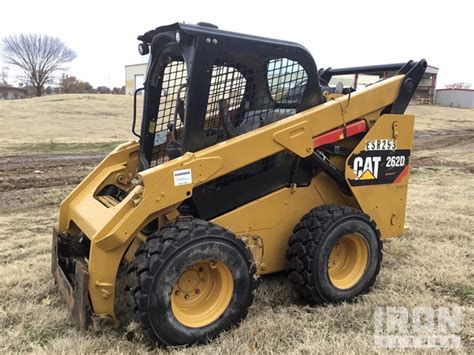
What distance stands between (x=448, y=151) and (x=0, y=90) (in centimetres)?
7693

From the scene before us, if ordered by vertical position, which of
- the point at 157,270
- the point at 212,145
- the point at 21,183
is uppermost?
the point at 212,145

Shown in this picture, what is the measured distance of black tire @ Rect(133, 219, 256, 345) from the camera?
9.55 ft

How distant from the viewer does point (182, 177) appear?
3150 mm

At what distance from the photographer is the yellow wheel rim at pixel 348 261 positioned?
12.6ft

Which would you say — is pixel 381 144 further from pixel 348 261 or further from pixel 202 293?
pixel 202 293

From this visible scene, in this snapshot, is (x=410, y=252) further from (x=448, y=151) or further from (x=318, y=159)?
(x=448, y=151)

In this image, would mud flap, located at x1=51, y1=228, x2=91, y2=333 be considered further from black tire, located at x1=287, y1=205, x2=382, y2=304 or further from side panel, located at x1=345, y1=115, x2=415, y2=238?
side panel, located at x1=345, y1=115, x2=415, y2=238

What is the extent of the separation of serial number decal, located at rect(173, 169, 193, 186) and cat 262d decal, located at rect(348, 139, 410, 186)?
4.95 ft

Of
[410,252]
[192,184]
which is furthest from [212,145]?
[410,252]

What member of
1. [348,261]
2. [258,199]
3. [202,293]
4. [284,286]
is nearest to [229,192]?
[258,199]

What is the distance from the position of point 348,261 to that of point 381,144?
1.05 metres

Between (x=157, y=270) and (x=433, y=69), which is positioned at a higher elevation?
(x=433, y=69)

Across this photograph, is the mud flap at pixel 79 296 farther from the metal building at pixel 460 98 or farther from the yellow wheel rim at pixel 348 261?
the metal building at pixel 460 98

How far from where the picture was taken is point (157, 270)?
291 cm
